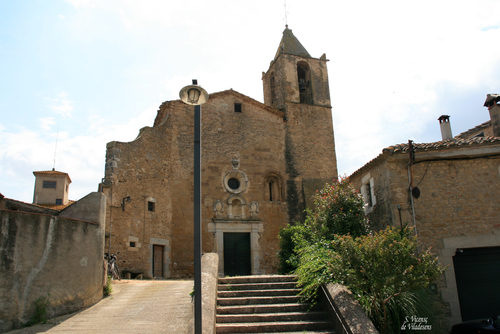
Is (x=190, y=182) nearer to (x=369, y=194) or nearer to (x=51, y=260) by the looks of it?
(x=369, y=194)

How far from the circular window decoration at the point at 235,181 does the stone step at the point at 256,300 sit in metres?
9.94

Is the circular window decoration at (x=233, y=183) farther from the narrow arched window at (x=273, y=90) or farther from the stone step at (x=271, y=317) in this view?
the stone step at (x=271, y=317)

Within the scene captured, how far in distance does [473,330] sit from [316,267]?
3.80 m

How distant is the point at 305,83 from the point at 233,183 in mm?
7414

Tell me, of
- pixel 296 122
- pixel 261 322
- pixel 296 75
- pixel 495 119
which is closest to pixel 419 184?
pixel 495 119

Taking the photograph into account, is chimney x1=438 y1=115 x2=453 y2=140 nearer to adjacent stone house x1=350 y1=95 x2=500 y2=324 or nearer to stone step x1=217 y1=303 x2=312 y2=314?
→ adjacent stone house x1=350 y1=95 x2=500 y2=324

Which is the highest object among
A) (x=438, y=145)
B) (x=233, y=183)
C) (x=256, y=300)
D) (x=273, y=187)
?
(x=233, y=183)

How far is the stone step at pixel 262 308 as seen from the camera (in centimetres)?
764

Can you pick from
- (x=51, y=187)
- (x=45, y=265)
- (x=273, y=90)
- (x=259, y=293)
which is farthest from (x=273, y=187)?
(x=51, y=187)

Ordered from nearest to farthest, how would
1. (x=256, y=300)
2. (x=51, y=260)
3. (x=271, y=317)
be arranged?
(x=271, y=317) → (x=51, y=260) → (x=256, y=300)

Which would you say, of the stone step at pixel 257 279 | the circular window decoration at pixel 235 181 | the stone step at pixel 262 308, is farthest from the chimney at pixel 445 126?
the stone step at pixel 262 308

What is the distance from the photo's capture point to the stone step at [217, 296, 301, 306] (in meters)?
8.00

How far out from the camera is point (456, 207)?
10609 mm

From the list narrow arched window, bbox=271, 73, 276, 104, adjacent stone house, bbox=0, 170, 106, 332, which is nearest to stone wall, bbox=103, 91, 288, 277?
narrow arched window, bbox=271, 73, 276, 104
